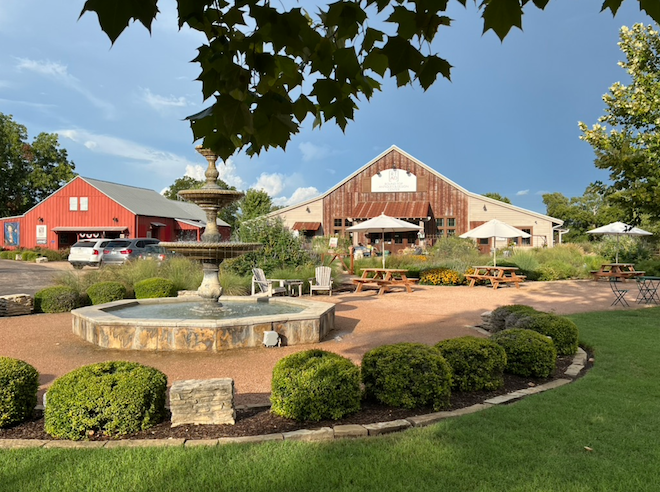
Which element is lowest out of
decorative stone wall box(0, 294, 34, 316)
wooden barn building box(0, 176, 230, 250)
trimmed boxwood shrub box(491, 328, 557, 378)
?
trimmed boxwood shrub box(491, 328, 557, 378)

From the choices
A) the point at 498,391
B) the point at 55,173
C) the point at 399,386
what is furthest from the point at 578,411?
the point at 55,173

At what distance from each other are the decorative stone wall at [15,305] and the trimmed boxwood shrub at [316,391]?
8.40m

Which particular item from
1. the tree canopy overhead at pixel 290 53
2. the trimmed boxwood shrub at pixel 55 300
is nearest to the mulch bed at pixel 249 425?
the tree canopy overhead at pixel 290 53

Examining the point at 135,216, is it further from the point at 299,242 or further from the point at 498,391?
the point at 498,391

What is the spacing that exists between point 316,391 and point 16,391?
2.44 meters

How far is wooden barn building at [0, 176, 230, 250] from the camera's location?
34375 mm

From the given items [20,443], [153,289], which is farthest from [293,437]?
[153,289]

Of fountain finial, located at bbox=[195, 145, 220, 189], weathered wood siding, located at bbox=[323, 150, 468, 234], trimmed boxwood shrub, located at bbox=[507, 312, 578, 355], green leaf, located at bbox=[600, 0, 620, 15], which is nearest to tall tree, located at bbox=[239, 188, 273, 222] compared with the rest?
weathered wood siding, located at bbox=[323, 150, 468, 234]

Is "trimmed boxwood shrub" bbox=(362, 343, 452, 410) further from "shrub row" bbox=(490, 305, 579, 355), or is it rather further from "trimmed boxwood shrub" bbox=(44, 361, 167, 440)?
"shrub row" bbox=(490, 305, 579, 355)

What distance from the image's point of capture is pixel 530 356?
529 centimetres

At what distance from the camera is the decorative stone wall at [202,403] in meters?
3.78

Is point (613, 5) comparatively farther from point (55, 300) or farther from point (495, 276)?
point (495, 276)

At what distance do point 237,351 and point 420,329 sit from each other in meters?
3.54

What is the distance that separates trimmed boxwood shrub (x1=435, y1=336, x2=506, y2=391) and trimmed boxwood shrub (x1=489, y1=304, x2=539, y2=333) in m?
2.67
